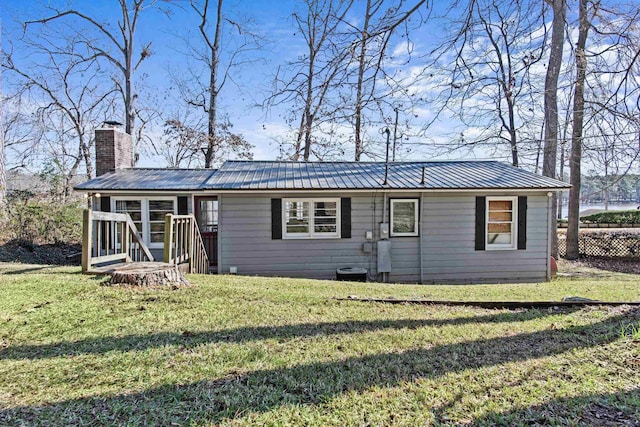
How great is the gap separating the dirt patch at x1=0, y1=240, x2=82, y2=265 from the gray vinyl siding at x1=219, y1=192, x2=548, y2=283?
5.06 meters

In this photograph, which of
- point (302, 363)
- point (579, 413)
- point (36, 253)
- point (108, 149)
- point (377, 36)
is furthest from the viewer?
point (108, 149)

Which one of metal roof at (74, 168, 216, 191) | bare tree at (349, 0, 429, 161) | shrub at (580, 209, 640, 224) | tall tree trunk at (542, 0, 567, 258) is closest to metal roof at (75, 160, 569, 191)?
metal roof at (74, 168, 216, 191)

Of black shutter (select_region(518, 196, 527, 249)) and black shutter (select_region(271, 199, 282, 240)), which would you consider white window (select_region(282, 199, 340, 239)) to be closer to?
black shutter (select_region(271, 199, 282, 240))

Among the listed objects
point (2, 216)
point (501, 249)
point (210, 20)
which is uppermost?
point (210, 20)

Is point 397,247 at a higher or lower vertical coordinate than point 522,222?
lower

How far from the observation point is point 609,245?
48.4ft

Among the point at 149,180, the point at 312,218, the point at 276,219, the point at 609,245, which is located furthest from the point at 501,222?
the point at 149,180

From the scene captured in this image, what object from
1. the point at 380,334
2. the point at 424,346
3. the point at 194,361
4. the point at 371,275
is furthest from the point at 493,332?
the point at 371,275

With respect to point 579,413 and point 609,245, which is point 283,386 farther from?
point 609,245

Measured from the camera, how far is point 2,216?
1084cm

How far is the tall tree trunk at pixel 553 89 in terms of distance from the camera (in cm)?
521

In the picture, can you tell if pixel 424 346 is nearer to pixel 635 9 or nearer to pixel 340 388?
pixel 340 388

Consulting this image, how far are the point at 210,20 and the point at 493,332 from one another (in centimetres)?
2012

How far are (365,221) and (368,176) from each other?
149cm
